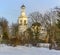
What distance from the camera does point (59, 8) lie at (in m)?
24.3

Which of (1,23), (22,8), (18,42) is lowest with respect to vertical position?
(18,42)

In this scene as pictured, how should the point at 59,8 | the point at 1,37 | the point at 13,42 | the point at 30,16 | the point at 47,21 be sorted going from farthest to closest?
the point at 30,16 → the point at 47,21 → the point at 1,37 → the point at 59,8 → the point at 13,42

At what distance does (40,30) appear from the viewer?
113 ft

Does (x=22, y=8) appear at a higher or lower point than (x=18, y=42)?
higher

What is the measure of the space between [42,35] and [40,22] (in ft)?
7.04

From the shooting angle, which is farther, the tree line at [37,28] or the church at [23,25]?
the church at [23,25]

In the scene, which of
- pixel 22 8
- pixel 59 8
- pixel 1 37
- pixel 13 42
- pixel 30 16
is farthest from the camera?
pixel 22 8

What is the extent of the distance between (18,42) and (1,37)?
21.4 ft

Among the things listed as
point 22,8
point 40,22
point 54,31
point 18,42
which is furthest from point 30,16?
point 18,42

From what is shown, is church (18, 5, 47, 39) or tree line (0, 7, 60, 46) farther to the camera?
church (18, 5, 47, 39)

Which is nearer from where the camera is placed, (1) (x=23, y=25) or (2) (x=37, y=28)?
(2) (x=37, y=28)

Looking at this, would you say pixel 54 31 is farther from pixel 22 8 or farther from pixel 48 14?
pixel 22 8

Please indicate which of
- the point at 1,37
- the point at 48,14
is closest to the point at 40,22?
the point at 48,14

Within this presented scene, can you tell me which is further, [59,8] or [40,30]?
[40,30]
